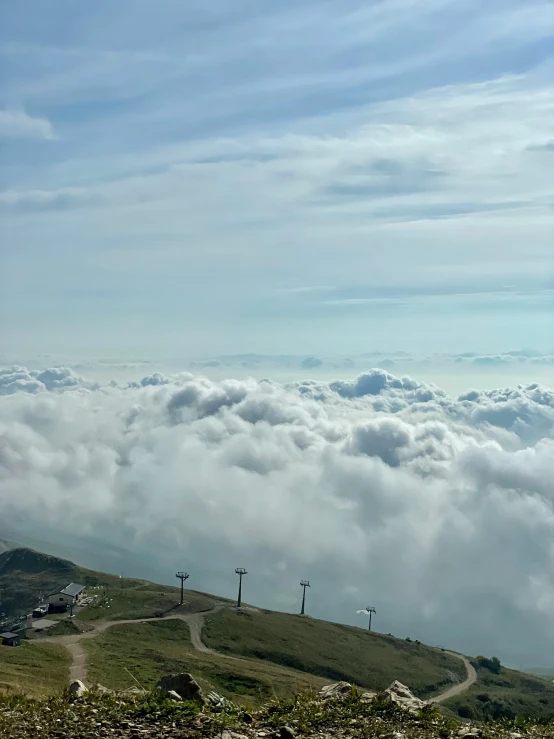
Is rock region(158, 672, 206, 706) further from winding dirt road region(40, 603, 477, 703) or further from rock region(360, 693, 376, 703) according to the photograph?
winding dirt road region(40, 603, 477, 703)

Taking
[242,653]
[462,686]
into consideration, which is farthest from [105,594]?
[462,686]

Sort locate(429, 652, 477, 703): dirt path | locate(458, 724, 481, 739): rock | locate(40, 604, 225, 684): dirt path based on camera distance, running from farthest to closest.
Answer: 1. locate(429, 652, 477, 703): dirt path
2. locate(40, 604, 225, 684): dirt path
3. locate(458, 724, 481, 739): rock

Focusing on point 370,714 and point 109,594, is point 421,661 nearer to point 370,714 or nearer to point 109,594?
point 109,594

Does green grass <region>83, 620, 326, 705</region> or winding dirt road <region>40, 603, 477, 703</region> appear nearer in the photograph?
→ green grass <region>83, 620, 326, 705</region>

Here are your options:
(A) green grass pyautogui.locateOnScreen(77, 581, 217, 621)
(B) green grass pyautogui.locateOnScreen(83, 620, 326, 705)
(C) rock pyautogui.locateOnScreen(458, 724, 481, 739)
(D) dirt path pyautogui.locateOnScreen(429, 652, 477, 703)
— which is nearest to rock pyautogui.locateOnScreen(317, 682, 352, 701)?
(C) rock pyautogui.locateOnScreen(458, 724, 481, 739)

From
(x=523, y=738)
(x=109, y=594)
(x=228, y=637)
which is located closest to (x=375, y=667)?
(x=228, y=637)

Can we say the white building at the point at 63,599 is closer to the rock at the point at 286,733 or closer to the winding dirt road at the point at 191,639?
the winding dirt road at the point at 191,639
